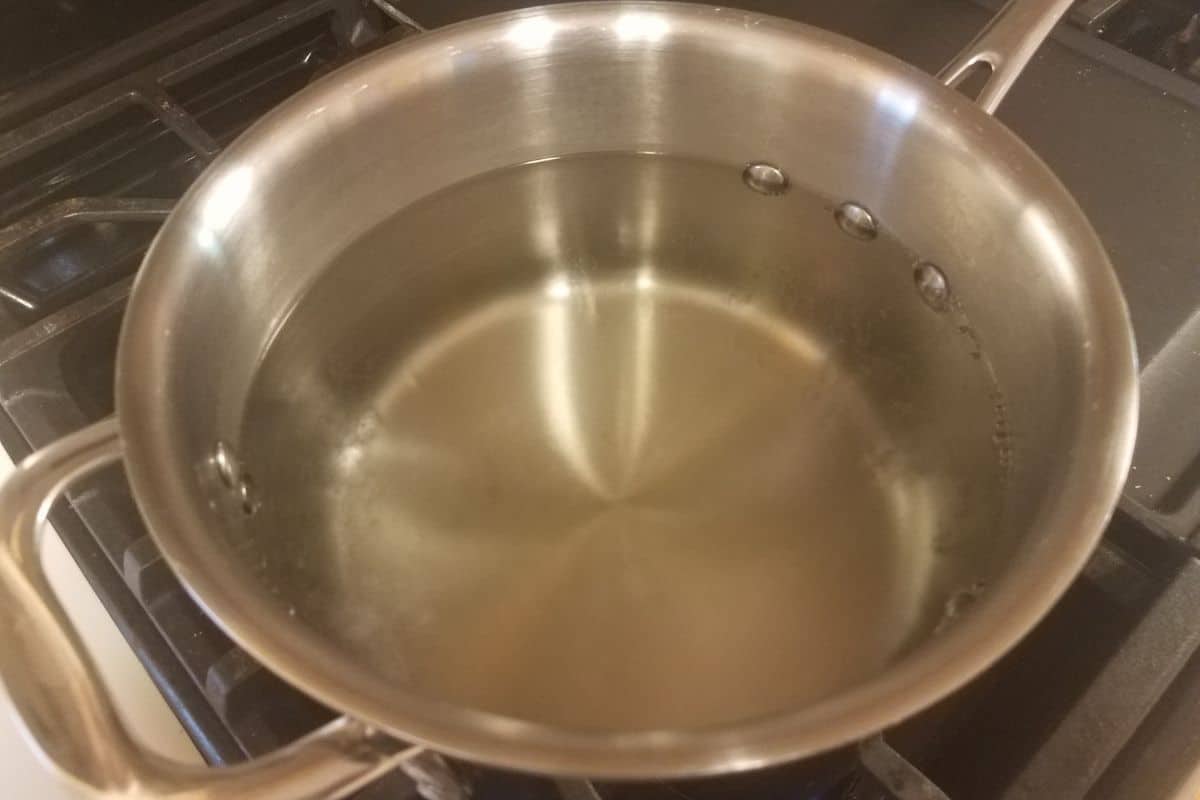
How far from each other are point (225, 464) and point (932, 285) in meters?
0.44

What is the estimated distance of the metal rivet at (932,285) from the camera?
677mm

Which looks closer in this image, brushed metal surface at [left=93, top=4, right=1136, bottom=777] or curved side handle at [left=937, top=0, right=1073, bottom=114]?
brushed metal surface at [left=93, top=4, right=1136, bottom=777]

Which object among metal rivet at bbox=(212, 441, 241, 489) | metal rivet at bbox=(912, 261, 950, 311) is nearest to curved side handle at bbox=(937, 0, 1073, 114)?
metal rivet at bbox=(912, 261, 950, 311)

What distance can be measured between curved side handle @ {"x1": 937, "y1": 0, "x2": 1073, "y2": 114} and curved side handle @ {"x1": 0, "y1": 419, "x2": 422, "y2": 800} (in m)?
0.47

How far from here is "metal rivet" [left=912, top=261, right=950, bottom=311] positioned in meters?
0.68

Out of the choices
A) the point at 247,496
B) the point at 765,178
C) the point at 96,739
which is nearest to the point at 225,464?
the point at 247,496

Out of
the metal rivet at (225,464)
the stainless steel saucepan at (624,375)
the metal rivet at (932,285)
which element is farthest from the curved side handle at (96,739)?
the metal rivet at (932,285)

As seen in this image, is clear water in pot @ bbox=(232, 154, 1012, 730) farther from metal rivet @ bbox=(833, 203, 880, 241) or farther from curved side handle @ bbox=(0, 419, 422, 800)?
curved side handle @ bbox=(0, 419, 422, 800)

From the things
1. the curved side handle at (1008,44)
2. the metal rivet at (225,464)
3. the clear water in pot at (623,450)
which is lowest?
the clear water in pot at (623,450)

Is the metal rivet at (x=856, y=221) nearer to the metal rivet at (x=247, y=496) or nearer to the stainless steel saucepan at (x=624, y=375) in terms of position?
the stainless steel saucepan at (x=624, y=375)

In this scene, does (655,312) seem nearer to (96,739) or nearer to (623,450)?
(623,450)

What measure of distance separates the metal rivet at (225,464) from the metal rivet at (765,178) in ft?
1.28

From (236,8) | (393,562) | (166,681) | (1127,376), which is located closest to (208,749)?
(166,681)

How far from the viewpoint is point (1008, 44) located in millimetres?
610
